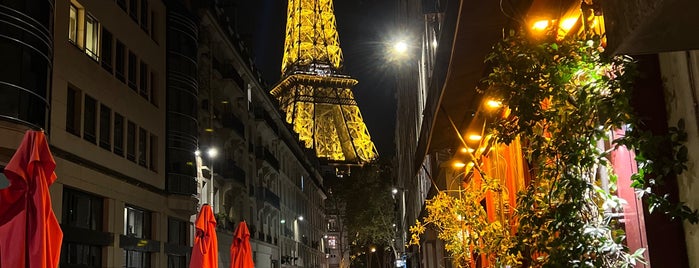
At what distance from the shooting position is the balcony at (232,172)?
38.7 metres

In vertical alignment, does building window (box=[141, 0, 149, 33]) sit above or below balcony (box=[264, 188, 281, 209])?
above

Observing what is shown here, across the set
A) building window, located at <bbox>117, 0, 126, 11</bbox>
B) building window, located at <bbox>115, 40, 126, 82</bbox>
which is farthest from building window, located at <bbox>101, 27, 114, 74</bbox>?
building window, located at <bbox>117, 0, 126, 11</bbox>

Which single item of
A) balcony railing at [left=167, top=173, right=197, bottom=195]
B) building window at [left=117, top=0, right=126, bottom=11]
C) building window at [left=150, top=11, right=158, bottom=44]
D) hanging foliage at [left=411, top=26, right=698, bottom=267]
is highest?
building window at [left=150, top=11, right=158, bottom=44]

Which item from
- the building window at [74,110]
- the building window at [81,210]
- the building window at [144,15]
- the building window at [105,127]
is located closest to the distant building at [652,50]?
the building window at [81,210]

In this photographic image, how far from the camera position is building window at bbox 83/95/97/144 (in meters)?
22.0

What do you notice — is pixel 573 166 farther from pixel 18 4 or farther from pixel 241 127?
pixel 241 127

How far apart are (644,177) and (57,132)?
18529mm

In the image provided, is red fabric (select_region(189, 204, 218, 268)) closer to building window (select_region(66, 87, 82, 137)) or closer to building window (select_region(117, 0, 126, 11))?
building window (select_region(66, 87, 82, 137))

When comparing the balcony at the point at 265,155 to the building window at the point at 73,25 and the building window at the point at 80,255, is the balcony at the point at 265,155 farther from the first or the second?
the building window at the point at 73,25

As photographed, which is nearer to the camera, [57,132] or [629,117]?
[629,117]

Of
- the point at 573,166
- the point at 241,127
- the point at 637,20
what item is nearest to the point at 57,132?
the point at 573,166

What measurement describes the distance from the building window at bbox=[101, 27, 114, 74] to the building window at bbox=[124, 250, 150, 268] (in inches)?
257

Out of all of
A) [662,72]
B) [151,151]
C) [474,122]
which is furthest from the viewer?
[151,151]

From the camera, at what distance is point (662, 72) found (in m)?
4.61
